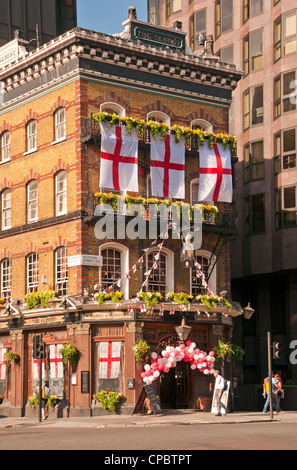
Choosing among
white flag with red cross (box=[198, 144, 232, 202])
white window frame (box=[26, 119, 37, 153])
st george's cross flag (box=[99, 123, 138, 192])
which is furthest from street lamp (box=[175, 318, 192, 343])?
white window frame (box=[26, 119, 37, 153])

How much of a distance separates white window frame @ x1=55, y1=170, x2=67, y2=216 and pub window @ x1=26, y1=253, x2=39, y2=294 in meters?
2.74

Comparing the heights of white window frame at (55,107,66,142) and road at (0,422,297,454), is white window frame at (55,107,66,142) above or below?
above

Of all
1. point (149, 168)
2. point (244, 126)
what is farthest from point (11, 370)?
point (244, 126)

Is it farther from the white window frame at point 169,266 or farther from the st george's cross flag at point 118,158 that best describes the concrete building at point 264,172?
the st george's cross flag at point 118,158

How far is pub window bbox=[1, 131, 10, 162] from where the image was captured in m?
45.7

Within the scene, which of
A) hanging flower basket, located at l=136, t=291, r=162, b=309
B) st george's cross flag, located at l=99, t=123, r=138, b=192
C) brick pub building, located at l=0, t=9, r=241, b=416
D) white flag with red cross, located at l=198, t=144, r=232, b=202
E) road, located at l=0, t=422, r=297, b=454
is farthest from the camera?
white flag with red cross, located at l=198, t=144, r=232, b=202

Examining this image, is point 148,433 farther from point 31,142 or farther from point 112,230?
point 31,142

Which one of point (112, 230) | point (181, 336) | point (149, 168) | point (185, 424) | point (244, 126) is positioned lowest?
point (185, 424)

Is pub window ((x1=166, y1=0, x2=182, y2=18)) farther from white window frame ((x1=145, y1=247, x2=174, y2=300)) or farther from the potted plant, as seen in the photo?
the potted plant

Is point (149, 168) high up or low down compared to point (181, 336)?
up

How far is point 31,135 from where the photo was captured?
44.0m

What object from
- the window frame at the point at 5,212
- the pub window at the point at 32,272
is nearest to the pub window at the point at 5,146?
the window frame at the point at 5,212

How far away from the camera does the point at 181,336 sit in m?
38.6

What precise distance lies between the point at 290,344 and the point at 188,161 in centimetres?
1505
